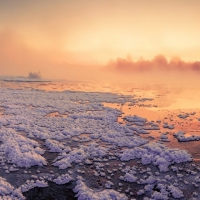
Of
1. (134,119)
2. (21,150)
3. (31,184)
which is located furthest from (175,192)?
(134,119)

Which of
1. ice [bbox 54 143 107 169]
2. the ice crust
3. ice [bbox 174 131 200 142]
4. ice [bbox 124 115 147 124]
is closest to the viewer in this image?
ice [bbox 54 143 107 169]

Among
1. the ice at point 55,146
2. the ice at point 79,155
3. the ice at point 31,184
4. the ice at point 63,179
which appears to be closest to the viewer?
the ice at point 31,184

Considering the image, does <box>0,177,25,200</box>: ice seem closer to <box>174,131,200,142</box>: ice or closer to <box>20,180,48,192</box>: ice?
<box>20,180,48,192</box>: ice

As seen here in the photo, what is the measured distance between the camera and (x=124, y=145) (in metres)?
12.1

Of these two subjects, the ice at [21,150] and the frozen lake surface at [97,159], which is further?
the ice at [21,150]

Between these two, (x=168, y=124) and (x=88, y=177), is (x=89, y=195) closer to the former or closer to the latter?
(x=88, y=177)

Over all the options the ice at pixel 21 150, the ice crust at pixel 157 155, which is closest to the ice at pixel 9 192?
the ice at pixel 21 150

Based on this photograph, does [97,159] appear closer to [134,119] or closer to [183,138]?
[183,138]

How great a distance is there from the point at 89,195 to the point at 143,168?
3.02 m

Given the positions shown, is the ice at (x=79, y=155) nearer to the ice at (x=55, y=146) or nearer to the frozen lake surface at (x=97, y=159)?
the frozen lake surface at (x=97, y=159)

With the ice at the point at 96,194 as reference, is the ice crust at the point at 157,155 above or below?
above

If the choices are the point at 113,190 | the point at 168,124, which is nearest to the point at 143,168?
the point at 113,190

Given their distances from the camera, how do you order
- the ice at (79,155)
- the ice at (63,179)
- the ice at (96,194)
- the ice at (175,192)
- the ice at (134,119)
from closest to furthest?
the ice at (96,194)
the ice at (175,192)
the ice at (63,179)
the ice at (79,155)
the ice at (134,119)

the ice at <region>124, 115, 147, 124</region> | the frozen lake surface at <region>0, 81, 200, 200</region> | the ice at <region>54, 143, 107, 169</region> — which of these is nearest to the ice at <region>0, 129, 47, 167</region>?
the frozen lake surface at <region>0, 81, 200, 200</region>
